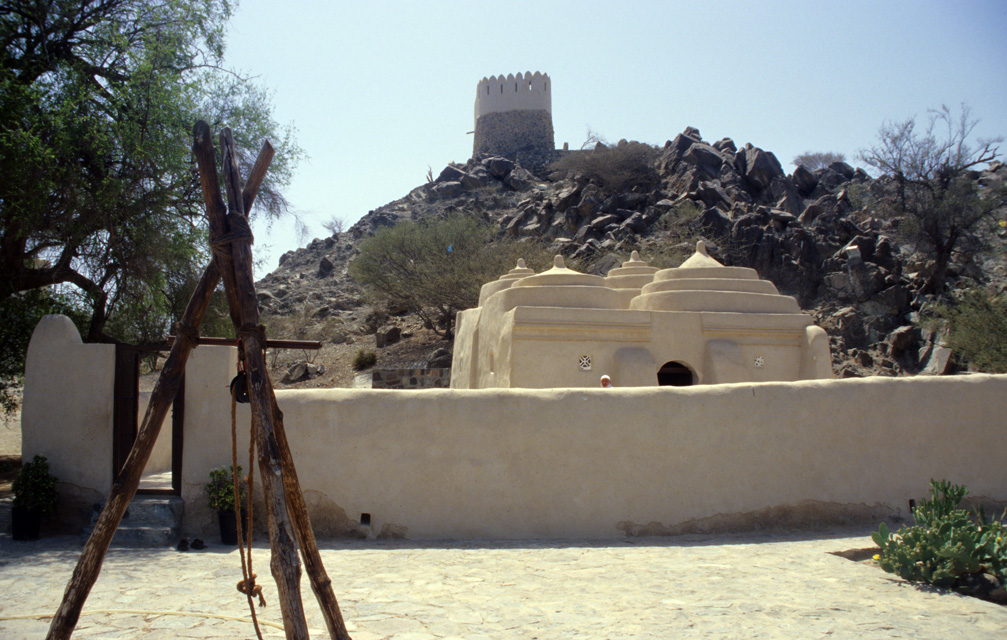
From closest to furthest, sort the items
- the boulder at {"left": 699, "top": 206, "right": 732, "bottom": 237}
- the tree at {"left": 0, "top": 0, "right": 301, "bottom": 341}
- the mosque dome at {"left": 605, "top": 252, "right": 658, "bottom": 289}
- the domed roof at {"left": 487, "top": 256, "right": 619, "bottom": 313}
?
the tree at {"left": 0, "top": 0, "right": 301, "bottom": 341}, the domed roof at {"left": 487, "top": 256, "right": 619, "bottom": 313}, the mosque dome at {"left": 605, "top": 252, "right": 658, "bottom": 289}, the boulder at {"left": 699, "top": 206, "right": 732, "bottom": 237}

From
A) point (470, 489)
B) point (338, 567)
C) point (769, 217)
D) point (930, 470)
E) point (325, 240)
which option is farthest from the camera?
point (325, 240)

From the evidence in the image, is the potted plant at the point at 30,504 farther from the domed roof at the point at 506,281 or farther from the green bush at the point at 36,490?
the domed roof at the point at 506,281

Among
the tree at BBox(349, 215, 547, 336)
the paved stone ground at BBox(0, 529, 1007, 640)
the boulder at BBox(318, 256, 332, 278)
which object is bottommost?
the paved stone ground at BBox(0, 529, 1007, 640)

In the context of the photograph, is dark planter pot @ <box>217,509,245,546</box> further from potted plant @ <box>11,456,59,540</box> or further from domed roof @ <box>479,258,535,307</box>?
domed roof @ <box>479,258,535,307</box>

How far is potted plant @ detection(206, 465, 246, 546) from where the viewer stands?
7043 mm

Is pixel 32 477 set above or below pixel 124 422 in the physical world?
below

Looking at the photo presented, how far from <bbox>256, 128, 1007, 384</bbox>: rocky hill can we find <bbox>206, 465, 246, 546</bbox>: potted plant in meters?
20.3

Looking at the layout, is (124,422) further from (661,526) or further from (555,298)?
(555,298)

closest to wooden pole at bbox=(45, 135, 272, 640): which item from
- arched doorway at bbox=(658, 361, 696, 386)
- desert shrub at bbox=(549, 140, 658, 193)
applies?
arched doorway at bbox=(658, 361, 696, 386)

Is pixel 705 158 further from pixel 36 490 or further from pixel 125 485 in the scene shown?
pixel 125 485

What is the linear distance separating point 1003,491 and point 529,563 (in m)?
5.37

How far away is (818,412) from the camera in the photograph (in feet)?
24.6

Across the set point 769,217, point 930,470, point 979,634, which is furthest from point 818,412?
point 769,217

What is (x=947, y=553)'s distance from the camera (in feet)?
17.1
